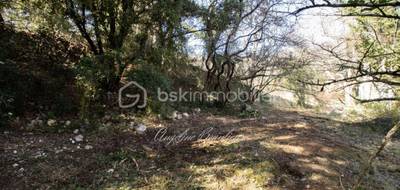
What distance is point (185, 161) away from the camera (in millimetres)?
3785

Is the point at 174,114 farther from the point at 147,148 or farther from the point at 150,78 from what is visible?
the point at 147,148

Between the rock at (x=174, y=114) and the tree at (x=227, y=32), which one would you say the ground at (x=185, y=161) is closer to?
the rock at (x=174, y=114)

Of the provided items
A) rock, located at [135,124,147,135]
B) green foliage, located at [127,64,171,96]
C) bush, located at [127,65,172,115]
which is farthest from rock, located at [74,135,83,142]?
green foliage, located at [127,64,171,96]

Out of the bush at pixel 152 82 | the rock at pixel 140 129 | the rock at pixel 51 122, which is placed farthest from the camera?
the bush at pixel 152 82

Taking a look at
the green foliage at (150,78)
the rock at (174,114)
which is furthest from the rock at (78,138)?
the rock at (174,114)

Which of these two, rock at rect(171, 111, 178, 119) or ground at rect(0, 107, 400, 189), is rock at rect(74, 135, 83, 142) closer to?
ground at rect(0, 107, 400, 189)

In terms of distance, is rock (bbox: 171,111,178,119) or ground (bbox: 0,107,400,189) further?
rock (bbox: 171,111,178,119)

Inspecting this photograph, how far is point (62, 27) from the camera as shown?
182 inches

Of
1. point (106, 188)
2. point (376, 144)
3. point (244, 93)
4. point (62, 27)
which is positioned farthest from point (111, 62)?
point (244, 93)

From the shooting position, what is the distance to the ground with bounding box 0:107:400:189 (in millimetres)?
3211

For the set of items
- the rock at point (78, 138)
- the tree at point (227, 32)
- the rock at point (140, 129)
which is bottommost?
the rock at point (78, 138)

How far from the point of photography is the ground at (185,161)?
321 cm

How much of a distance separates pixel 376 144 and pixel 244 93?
479cm

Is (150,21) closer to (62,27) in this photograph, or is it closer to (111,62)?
(111,62)
